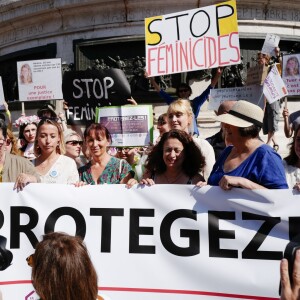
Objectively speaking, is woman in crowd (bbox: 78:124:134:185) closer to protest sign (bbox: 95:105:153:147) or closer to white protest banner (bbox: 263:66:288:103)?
protest sign (bbox: 95:105:153:147)

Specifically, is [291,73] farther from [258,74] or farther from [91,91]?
[91,91]

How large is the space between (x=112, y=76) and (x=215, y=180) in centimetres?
334

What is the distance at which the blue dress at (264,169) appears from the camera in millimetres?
4055

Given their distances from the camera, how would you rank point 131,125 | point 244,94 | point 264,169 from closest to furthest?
1. point 264,169
2. point 131,125
3. point 244,94

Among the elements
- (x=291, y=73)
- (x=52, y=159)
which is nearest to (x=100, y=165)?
(x=52, y=159)

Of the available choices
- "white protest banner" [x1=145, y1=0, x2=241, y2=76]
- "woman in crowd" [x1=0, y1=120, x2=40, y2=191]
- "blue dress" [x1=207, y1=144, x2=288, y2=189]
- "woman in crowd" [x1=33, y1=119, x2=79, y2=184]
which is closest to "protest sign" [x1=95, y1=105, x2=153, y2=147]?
"white protest banner" [x1=145, y1=0, x2=241, y2=76]

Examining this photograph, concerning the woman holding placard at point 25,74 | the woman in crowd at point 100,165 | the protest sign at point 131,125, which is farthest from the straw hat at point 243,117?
the woman holding placard at point 25,74

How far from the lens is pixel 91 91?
7449 millimetres

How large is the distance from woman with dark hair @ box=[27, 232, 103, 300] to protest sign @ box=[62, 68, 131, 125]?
5.16m

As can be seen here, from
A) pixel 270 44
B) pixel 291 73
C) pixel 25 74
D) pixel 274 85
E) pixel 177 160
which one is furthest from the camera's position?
pixel 25 74

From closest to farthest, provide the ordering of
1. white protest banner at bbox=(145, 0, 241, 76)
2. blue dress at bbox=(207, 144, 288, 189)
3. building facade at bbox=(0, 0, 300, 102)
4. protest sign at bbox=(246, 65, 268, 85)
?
blue dress at bbox=(207, 144, 288, 189) → white protest banner at bbox=(145, 0, 241, 76) → protest sign at bbox=(246, 65, 268, 85) → building facade at bbox=(0, 0, 300, 102)

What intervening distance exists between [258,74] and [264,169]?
4875mm

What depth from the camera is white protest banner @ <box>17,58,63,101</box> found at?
9.15m

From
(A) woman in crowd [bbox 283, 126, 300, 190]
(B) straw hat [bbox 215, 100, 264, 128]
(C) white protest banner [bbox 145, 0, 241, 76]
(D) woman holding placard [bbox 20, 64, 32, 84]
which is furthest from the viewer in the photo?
(D) woman holding placard [bbox 20, 64, 32, 84]
